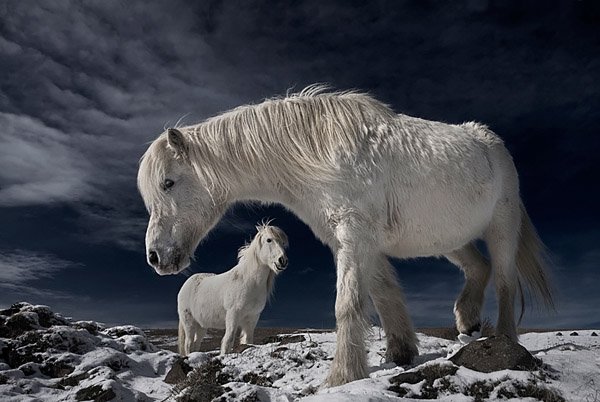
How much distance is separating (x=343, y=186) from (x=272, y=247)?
5.86m

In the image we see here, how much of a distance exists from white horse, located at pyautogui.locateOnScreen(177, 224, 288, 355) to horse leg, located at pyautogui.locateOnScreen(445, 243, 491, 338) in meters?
4.08

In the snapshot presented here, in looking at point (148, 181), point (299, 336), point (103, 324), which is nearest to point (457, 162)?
point (148, 181)

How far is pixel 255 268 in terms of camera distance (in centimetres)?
1055

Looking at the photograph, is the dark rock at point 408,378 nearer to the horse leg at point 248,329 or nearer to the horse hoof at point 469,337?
the horse hoof at point 469,337

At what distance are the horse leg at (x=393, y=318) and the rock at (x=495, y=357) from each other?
1288mm

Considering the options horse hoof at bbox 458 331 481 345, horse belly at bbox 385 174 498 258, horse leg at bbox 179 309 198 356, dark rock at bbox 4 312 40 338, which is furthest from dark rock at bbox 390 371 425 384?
horse leg at bbox 179 309 198 356

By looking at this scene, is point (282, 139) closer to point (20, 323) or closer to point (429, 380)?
point (429, 380)

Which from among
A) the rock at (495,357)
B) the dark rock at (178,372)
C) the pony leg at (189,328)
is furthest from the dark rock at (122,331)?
the rock at (495,357)

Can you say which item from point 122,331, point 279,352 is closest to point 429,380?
point 279,352

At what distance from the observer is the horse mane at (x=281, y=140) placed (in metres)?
4.90

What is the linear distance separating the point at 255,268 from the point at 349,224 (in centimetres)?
633

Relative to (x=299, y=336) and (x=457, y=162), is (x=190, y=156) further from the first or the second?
(x=299, y=336)

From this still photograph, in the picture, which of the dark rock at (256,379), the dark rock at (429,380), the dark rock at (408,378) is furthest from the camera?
the dark rock at (256,379)

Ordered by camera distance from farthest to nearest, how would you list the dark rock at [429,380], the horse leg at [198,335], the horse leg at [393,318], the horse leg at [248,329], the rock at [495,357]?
the horse leg at [198,335] < the horse leg at [248,329] < the horse leg at [393,318] < the rock at [495,357] < the dark rock at [429,380]
